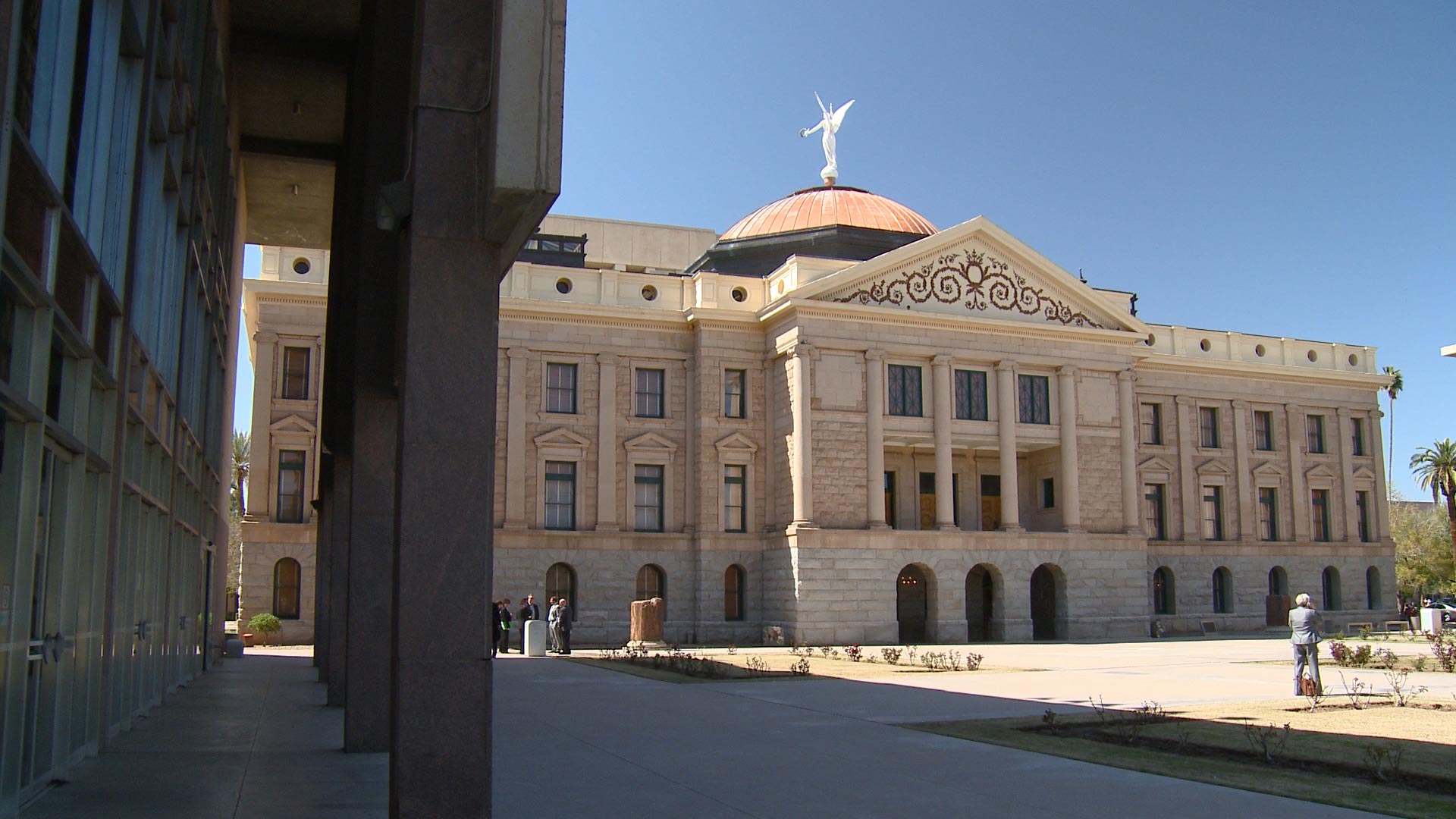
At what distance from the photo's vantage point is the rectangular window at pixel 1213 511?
181 ft

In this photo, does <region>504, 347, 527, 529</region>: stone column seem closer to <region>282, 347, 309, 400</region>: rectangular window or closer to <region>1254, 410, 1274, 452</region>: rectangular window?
<region>282, 347, 309, 400</region>: rectangular window

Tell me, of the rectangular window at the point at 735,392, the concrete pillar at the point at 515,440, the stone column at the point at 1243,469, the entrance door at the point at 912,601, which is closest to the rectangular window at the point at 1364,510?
the stone column at the point at 1243,469

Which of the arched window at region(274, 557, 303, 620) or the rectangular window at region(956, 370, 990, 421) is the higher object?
the rectangular window at region(956, 370, 990, 421)

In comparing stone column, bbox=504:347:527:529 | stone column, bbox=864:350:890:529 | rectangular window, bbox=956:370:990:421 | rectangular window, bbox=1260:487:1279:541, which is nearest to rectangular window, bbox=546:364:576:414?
stone column, bbox=504:347:527:529

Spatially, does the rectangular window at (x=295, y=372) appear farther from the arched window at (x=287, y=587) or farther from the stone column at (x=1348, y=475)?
the stone column at (x=1348, y=475)

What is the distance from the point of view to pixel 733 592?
47.5 metres

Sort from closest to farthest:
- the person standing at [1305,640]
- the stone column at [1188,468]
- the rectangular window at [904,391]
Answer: the person standing at [1305,640] < the rectangular window at [904,391] < the stone column at [1188,468]

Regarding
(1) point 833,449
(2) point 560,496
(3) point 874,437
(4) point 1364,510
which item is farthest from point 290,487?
(4) point 1364,510

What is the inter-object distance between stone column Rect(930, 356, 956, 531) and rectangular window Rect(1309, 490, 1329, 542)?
21604mm

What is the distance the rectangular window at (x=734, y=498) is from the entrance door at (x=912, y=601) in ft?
22.7

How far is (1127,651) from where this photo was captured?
3791cm

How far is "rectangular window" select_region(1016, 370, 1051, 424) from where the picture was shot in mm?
49219

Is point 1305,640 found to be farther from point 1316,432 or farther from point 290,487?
point 1316,432

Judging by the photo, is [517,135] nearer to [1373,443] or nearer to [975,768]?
[975,768]
